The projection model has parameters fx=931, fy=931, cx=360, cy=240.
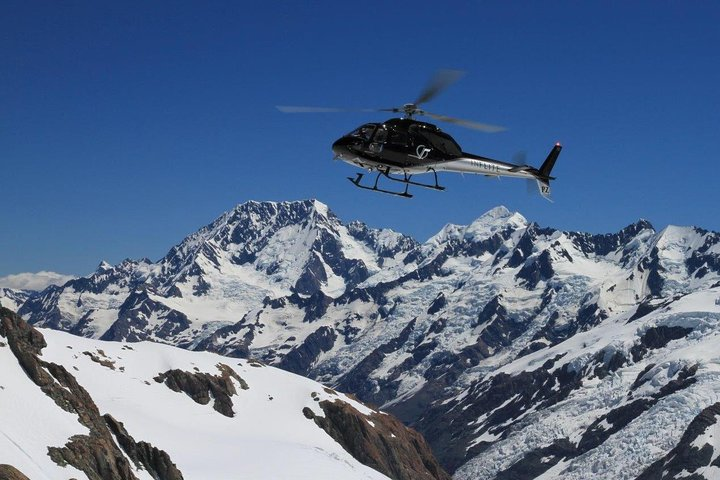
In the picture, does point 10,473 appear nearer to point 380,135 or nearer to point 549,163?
point 380,135

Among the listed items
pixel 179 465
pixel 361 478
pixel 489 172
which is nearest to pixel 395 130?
pixel 489 172

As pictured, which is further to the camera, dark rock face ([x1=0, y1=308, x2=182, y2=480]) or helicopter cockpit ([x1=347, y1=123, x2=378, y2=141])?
dark rock face ([x1=0, y1=308, x2=182, y2=480])

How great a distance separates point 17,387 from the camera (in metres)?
145

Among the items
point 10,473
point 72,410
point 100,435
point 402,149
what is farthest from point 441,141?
point 72,410

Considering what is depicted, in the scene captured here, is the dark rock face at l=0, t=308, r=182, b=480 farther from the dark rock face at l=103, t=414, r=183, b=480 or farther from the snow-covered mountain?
the dark rock face at l=103, t=414, r=183, b=480

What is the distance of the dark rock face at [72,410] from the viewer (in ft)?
431

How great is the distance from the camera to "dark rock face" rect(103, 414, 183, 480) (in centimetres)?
15375

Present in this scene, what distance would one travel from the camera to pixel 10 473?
107625mm

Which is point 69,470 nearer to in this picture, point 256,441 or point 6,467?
point 6,467

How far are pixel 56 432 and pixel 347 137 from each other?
8184 centimetres

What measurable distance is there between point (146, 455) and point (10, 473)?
163 ft

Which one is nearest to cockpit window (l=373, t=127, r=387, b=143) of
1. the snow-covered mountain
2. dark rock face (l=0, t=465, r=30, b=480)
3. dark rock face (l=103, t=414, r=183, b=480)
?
dark rock face (l=0, t=465, r=30, b=480)

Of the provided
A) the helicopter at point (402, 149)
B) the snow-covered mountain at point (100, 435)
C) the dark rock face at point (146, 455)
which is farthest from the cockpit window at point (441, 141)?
the dark rock face at point (146, 455)

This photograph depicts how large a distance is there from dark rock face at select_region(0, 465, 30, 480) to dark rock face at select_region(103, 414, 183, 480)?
43917 mm
